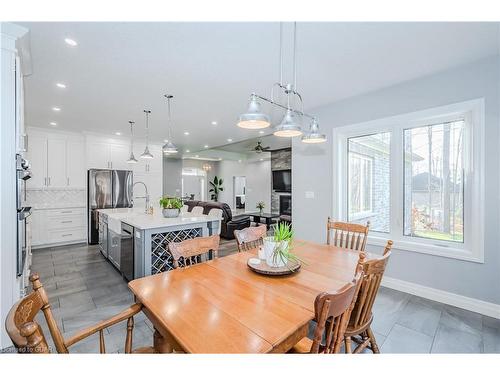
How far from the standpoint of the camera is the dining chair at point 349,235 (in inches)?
94.2

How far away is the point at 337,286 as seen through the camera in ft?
4.67

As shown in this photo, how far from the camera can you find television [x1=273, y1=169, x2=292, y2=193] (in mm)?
8438

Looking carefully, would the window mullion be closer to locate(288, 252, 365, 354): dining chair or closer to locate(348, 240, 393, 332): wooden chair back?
locate(348, 240, 393, 332): wooden chair back

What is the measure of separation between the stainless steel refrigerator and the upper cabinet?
1.23 feet

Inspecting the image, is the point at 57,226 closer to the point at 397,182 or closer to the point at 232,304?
the point at 232,304

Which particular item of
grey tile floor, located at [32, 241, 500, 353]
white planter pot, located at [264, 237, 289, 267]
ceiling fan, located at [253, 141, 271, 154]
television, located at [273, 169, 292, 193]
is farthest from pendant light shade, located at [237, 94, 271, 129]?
television, located at [273, 169, 292, 193]

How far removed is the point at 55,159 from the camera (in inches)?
211

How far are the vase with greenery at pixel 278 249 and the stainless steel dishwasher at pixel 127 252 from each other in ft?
6.95

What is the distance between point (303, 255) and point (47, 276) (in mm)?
3841

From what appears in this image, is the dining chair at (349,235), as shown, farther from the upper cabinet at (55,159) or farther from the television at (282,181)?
the upper cabinet at (55,159)

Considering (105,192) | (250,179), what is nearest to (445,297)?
(105,192)

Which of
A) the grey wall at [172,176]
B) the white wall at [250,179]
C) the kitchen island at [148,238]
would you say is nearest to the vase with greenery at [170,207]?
the kitchen island at [148,238]
